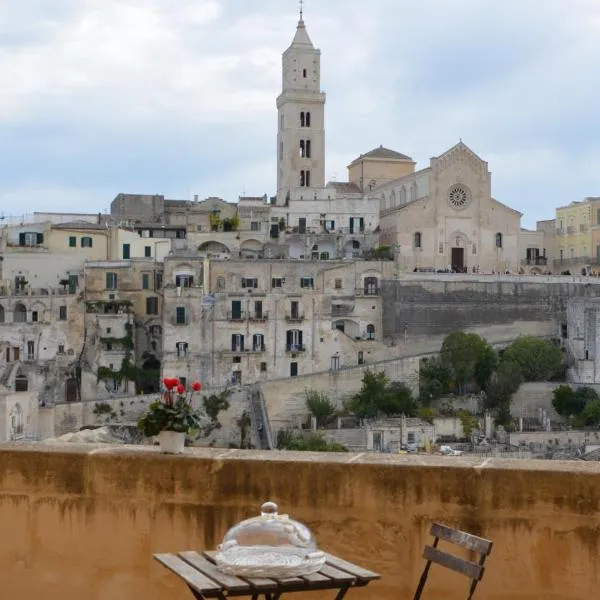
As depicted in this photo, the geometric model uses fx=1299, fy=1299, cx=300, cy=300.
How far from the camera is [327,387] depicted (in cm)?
5016

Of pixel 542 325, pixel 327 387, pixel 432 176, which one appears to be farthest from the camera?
pixel 432 176

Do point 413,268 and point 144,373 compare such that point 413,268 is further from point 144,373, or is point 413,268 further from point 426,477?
point 426,477

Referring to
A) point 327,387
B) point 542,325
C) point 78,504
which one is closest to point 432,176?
point 542,325

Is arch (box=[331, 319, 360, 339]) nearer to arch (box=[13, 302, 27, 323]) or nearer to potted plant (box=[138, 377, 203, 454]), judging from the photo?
arch (box=[13, 302, 27, 323])

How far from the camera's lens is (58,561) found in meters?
7.03

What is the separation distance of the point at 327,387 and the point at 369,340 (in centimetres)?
512

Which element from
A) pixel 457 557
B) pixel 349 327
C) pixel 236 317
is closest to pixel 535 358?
pixel 349 327

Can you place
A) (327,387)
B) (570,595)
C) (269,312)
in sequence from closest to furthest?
(570,595)
(327,387)
(269,312)

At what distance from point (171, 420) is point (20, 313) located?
4853cm

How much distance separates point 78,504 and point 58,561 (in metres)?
0.32

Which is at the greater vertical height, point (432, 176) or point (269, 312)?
point (432, 176)

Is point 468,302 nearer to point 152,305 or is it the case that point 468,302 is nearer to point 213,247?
point 213,247

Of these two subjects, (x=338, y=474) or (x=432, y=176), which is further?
(x=432, y=176)

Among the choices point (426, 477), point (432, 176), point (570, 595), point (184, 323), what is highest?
point (432, 176)
